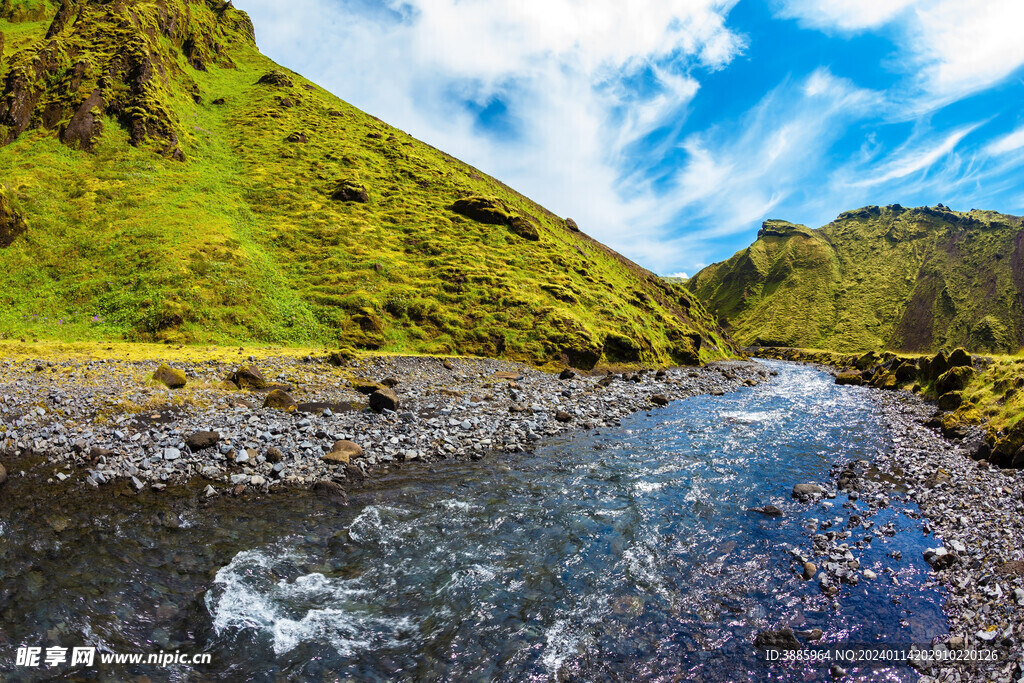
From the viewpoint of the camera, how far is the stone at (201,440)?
14.9m

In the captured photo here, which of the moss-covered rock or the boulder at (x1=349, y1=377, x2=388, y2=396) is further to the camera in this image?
the moss-covered rock

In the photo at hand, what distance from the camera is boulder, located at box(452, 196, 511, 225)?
216 feet

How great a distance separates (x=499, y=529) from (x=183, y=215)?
2073 inches

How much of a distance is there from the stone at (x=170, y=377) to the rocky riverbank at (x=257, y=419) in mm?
62

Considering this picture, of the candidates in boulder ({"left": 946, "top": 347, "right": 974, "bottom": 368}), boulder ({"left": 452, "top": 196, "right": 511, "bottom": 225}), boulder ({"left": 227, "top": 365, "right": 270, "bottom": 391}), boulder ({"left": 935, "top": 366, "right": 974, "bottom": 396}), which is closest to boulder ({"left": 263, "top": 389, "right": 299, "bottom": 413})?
boulder ({"left": 227, "top": 365, "right": 270, "bottom": 391})

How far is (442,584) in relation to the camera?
9.82 metres

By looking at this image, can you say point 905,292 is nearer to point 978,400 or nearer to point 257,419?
point 978,400

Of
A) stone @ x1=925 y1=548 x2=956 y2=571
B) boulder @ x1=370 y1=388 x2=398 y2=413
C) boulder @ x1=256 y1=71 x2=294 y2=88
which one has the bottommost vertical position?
stone @ x1=925 y1=548 x2=956 y2=571

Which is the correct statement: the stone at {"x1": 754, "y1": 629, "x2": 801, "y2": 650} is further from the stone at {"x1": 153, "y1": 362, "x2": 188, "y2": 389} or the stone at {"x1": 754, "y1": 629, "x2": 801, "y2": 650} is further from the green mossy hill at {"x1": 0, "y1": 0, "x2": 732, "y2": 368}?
the green mossy hill at {"x1": 0, "y1": 0, "x2": 732, "y2": 368}

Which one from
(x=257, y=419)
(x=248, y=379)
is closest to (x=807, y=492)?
(x=257, y=419)

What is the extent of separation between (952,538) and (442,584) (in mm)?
14941

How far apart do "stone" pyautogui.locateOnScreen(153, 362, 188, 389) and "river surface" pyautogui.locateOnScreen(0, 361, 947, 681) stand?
326 inches

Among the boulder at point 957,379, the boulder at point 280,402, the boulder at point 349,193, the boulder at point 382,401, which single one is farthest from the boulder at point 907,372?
the boulder at point 349,193

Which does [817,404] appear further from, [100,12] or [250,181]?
[100,12]
